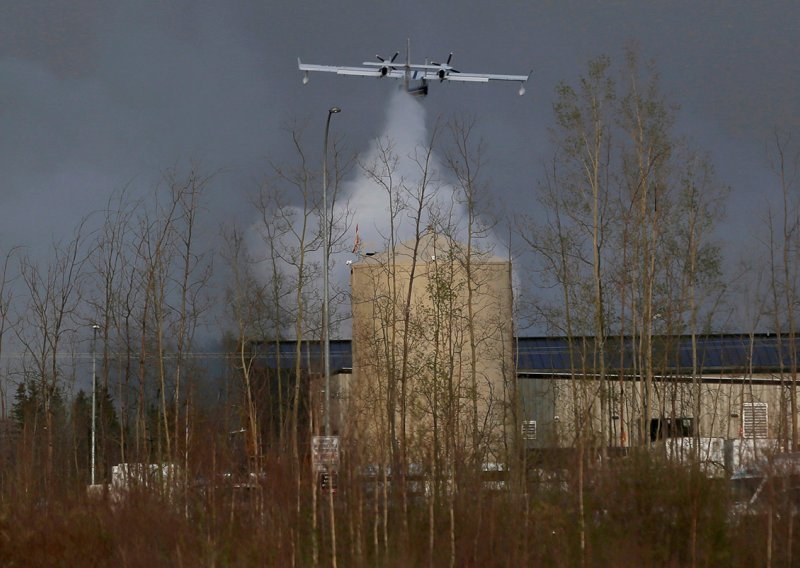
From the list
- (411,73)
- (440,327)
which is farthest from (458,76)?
(440,327)

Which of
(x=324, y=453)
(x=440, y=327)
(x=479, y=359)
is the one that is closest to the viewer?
(x=324, y=453)

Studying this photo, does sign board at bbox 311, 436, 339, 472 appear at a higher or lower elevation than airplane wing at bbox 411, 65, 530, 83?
lower

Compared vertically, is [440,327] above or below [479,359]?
above

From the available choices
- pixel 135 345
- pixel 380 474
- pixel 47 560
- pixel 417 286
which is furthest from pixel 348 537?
pixel 417 286

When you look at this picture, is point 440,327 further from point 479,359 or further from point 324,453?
point 324,453

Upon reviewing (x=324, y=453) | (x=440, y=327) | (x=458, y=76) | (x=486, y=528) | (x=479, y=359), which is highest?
(x=458, y=76)

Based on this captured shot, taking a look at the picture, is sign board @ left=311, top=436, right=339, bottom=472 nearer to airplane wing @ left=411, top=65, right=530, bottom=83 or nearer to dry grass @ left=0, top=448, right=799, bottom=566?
dry grass @ left=0, top=448, right=799, bottom=566

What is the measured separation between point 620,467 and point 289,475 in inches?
176

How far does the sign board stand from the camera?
13.6 meters

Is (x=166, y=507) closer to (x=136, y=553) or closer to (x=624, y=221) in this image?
(x=136, y=553)

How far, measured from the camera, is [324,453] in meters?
13.9

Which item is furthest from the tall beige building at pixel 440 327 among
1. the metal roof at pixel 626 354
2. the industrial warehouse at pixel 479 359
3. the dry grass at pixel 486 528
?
the dry grass at pixel 486 528

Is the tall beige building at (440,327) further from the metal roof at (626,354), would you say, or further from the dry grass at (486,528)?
the dry grass at (486,528)

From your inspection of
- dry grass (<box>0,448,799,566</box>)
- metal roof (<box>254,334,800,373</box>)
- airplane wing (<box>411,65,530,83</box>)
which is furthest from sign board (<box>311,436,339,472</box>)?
airplane wing (<box>411,65,530,83</box>)
